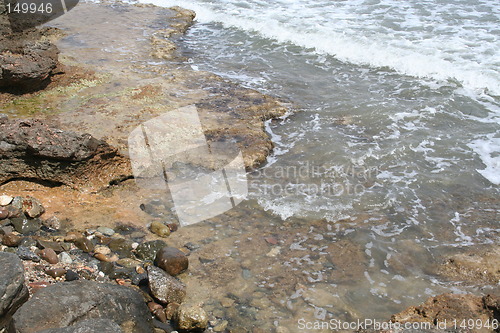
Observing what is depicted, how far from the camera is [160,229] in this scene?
504 cm

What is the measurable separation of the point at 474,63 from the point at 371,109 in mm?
3917

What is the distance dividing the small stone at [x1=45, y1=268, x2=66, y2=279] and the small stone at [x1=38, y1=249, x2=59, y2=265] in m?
0.16

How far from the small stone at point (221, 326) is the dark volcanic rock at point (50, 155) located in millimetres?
2651

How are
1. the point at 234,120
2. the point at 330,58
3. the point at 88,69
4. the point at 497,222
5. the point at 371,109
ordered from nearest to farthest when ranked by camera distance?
the point at 497,222
the point at 234,120
the point at 371,109
the point at 88,69
the point at 330,58

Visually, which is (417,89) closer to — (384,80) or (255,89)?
(384,80)

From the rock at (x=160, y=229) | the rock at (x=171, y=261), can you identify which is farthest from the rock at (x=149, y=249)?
the rock at (x=160, y=229)

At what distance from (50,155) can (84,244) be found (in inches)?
50.4

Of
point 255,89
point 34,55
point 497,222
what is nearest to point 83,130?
point 34,55

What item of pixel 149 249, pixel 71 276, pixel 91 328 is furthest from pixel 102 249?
pixel 91 328

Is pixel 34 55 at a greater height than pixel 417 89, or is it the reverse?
pixel 34 55

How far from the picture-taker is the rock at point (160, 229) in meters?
5.01

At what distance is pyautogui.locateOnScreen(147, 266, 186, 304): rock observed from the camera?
4059mm

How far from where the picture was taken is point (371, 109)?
8.38 metres

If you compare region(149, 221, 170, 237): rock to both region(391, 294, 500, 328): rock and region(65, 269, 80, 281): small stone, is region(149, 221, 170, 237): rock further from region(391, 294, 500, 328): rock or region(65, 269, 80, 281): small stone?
region(391, 294, 500, 328): rock
